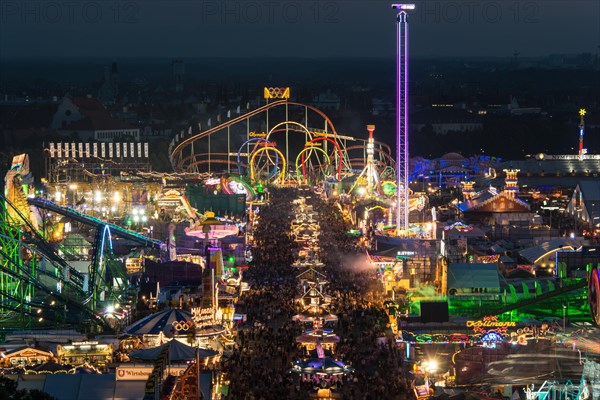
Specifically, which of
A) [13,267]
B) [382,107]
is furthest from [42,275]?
[382,107]

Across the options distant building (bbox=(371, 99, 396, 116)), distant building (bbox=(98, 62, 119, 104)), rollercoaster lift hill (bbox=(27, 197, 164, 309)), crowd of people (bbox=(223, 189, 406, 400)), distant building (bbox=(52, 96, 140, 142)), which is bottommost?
crowd of people (bbox=(223, 189, 406, 400))

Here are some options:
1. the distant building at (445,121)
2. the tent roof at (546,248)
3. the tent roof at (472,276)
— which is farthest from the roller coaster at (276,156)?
the tent roof at (472,276)

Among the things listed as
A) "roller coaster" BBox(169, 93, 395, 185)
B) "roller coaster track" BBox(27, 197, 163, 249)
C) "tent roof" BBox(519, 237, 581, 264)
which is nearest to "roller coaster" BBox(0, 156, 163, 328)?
"roller coaster track" BBox(27, 197, 163, 249)

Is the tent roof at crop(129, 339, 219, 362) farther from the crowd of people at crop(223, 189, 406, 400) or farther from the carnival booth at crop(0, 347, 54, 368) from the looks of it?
the carnival booth at crop(0, 347, 54, 368)

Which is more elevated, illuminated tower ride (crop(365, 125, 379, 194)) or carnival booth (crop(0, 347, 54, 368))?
illuminated tower ride (crop(365, 125, 379, 194))

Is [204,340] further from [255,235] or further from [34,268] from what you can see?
[255,235]

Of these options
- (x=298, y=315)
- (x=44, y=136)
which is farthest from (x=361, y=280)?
(x=44, y=136)
